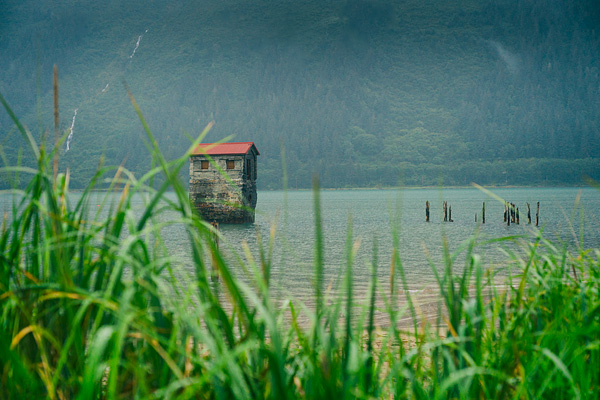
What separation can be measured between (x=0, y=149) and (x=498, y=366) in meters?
2.85

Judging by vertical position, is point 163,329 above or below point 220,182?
below

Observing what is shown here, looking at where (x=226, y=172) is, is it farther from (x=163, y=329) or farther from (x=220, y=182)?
(x=163, y=329)

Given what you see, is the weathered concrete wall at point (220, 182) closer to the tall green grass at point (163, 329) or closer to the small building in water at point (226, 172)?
the small building in water at point (226, 172)

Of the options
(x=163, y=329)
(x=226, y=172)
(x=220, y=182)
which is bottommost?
(x=163, y=329)

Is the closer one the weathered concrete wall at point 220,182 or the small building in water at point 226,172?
the weathered concrete wall at point 220,182

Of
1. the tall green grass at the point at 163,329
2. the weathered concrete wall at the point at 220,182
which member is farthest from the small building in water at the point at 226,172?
the tall green grass at the point at 163,329

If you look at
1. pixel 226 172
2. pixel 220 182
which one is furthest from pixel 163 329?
pixel 220 182

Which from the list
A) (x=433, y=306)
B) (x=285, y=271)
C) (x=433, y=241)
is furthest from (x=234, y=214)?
(x=433, y=306)

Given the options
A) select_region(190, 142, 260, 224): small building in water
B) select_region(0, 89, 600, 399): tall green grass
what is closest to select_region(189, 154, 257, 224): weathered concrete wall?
select_region(190, 142, 260, 224): small building in water

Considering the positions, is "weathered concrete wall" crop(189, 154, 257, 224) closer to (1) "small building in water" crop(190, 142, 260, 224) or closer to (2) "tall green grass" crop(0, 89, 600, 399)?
(1) "small building in water" crop(190, 142, 260, 224)

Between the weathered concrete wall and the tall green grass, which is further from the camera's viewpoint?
the weathered concrete wall

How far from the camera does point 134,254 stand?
1.72 meters

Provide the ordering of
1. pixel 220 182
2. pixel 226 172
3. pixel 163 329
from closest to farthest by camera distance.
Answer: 1. pixel 163 329
2. pixel 226 172
3. pixel 220 182

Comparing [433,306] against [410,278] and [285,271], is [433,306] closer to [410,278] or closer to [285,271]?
[410,278]
